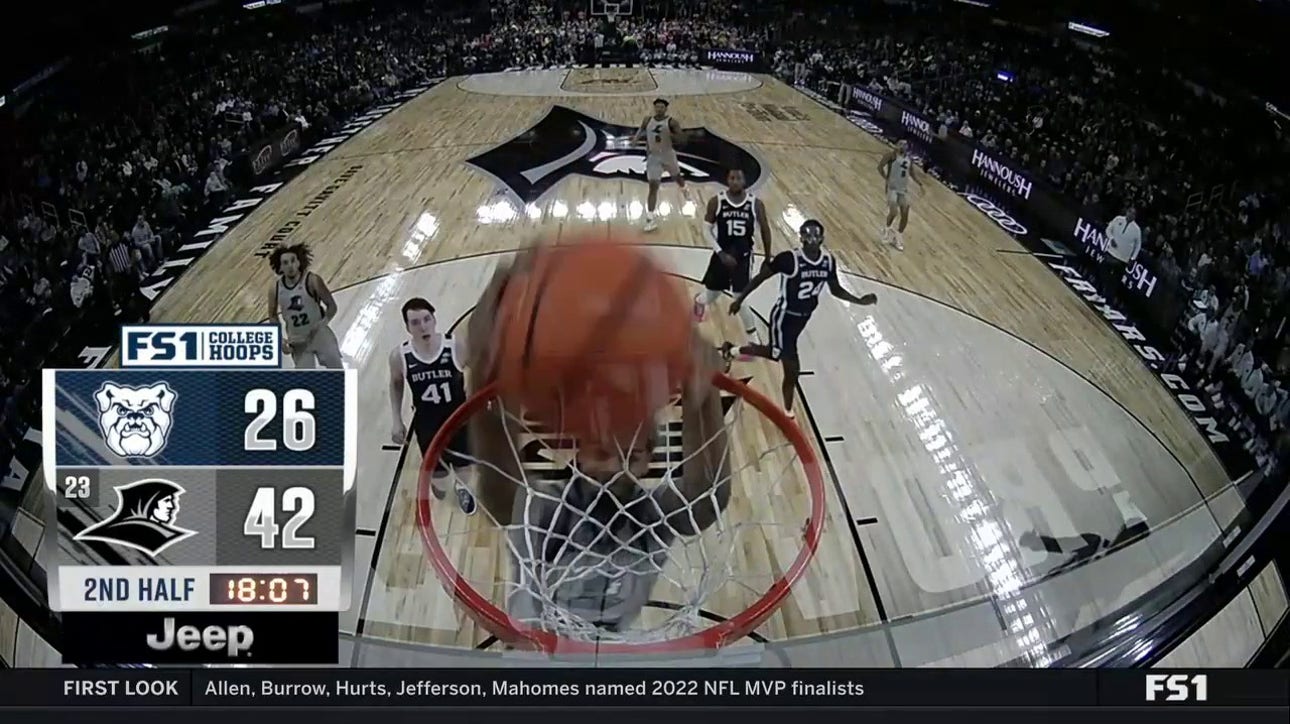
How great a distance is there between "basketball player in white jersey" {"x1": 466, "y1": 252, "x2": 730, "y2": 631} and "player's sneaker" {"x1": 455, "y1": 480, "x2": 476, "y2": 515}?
0.03m

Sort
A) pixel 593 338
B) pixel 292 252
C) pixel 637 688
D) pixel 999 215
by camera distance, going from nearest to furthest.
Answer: pixel 593 338 < pixel 637 688 < pixel 292 252 < pixel 999 215

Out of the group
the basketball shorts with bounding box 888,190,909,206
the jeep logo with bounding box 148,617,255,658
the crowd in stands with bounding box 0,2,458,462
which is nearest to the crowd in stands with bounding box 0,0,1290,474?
the crowd in stands with bounding box 0,2,458,462

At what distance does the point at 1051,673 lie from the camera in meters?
1.93

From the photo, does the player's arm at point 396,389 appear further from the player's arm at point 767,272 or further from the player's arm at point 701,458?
the player's arm at point 767,272

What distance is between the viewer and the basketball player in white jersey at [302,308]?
6.52ft

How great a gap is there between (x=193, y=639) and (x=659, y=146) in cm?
156

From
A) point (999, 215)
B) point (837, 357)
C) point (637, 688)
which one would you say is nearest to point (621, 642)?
point (637, 688)

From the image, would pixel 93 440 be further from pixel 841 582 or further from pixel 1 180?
pixel 841 582

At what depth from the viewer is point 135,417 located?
1.87m

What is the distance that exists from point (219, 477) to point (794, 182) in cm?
157

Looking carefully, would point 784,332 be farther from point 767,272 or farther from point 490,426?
point 490,426

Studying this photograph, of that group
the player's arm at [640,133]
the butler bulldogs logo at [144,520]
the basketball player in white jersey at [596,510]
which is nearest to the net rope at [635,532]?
the basketball player in white jersey at [596,510]

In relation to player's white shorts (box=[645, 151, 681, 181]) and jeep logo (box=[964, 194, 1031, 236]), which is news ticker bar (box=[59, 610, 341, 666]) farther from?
jeep logo (box=[964, 194, 1031, 236])

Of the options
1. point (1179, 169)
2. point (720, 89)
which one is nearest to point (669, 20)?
point (720, 89)
